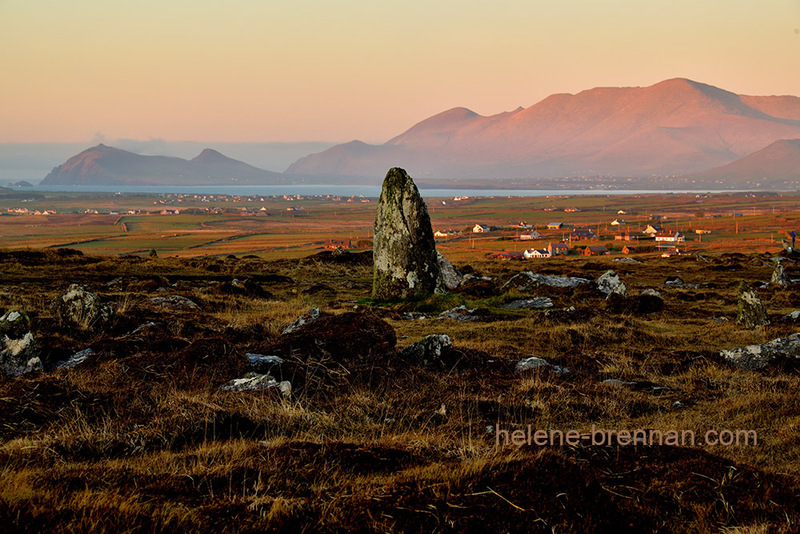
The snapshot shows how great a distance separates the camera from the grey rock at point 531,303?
2527 centimetres

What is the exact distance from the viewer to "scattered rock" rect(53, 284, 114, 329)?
50.2ft

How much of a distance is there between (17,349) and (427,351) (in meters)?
7.76

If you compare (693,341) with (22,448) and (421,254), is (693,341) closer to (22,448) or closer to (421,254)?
(421,254)

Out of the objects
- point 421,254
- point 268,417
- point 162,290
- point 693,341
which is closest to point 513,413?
point 268,417

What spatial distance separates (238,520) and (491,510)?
6.23 ft

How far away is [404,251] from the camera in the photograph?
25.6 m

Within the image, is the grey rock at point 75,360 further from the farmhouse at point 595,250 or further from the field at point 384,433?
the farmhouse at point 595,250

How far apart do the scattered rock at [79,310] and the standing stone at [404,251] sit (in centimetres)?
1229

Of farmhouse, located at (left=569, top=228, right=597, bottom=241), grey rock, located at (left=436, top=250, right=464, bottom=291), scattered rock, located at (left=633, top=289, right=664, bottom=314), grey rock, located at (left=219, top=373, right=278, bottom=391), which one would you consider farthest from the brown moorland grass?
farmhouse, located at (left=569, top=228, right=597, bottom=241)

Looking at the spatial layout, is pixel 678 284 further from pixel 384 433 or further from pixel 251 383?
pixel 384 433

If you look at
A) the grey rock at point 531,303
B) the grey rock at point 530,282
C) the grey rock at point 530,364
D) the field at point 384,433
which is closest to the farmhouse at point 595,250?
the grey rock at point 530,282

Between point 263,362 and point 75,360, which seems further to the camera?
point 75,360

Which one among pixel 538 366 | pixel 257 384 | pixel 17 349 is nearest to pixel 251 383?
pixel 257 384

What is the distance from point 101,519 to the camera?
4.10m
